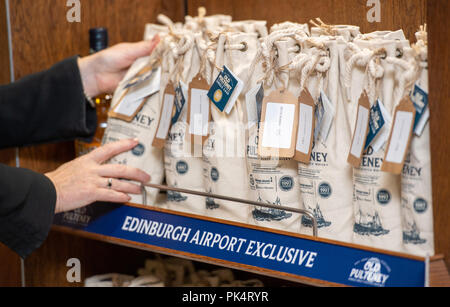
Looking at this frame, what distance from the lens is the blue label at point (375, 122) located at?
2.65 feet

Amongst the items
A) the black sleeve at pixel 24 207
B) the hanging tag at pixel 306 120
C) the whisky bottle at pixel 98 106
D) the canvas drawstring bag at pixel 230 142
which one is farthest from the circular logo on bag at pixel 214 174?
the whisky bottle at pixel 98 106

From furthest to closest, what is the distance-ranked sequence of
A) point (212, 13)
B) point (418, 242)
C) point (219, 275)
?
1. point (219, 275)
2. point (212, 13)
3. point (418, 242)

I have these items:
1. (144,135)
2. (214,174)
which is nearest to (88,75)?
(144,135)

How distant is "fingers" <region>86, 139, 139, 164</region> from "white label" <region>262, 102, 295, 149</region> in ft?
1.28

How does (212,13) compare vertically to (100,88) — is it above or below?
above

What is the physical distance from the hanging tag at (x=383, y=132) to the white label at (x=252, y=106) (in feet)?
0.76

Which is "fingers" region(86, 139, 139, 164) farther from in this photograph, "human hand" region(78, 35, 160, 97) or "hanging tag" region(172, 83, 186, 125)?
"human hand" region(78, 35, 160, 97)

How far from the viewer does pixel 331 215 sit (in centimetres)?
92

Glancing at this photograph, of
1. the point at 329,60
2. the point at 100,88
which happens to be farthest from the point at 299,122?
the point at 100,88

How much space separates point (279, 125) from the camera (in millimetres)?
908
